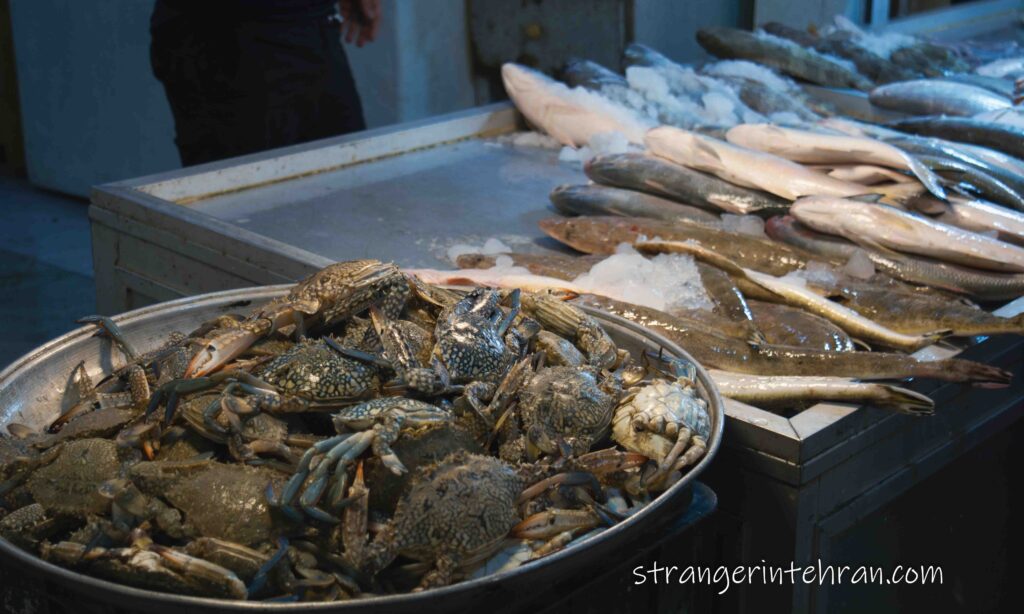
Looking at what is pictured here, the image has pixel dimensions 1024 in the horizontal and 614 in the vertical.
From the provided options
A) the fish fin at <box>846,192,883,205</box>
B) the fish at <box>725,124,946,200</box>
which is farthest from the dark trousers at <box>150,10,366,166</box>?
the fish fin at <box>846,192,883,205</box>

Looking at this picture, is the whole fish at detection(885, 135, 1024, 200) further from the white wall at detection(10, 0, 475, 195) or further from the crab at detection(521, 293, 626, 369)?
the white wall at detection(10, 0, 475, 195)

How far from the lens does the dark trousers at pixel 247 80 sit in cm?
514

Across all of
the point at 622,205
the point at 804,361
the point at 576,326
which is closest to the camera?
the point at 576,326

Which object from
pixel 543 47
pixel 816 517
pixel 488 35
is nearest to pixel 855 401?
pixel 816 517

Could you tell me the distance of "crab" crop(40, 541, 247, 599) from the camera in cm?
160

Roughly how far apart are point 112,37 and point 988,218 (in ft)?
20.5

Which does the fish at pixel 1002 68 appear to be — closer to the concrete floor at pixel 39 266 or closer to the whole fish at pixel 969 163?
the whole fish at pixel 969 163

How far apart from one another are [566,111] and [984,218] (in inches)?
73.9

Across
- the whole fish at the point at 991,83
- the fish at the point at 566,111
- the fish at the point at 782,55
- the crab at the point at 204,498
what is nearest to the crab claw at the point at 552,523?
the crab at the point at 204,498

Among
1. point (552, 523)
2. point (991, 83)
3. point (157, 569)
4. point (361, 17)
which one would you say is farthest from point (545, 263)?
point (991, 83)

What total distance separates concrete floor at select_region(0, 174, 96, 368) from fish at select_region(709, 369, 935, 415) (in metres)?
4.48

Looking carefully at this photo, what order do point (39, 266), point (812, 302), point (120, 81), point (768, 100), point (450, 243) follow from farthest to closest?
point (120, 81) < point (39, 266) < point (768, 100) < point (450, 243) < point (812, 302)

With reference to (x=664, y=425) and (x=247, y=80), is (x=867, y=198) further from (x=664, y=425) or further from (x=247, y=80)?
(x=247, y=80)

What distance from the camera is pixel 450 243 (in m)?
3.53
